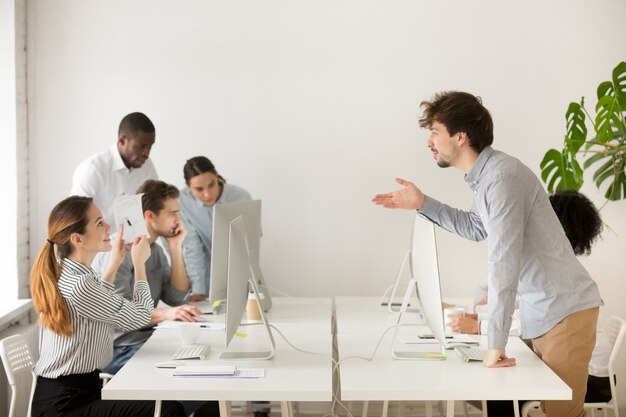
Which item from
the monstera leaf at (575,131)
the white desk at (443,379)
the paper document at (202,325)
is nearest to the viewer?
the white desk at (443,379)

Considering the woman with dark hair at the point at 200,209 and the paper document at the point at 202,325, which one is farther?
the woman with dark hair at the point at 200,209

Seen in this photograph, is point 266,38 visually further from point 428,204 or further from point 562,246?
point 562,246

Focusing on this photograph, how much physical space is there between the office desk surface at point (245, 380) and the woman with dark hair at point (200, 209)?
0.81 metres

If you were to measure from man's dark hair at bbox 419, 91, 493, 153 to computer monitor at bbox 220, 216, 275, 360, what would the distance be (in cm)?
83

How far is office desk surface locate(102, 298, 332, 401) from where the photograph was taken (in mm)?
2305

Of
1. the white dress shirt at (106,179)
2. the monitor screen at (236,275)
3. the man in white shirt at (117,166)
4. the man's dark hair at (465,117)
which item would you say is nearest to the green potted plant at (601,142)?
the man's dark hair at (465,117)

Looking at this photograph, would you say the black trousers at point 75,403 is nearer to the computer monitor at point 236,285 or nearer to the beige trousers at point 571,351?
the computer monitor at point 236,285

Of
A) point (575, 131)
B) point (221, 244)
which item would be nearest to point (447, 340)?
point (221, 244)

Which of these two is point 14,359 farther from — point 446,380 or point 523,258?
point 523,258

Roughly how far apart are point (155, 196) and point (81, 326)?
963 mm

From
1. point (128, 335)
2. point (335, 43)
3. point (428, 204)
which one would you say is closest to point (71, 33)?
point (335, 43)

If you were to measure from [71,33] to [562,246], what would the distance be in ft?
10.5

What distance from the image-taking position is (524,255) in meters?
2.53

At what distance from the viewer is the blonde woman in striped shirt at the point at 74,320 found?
8.67ft
